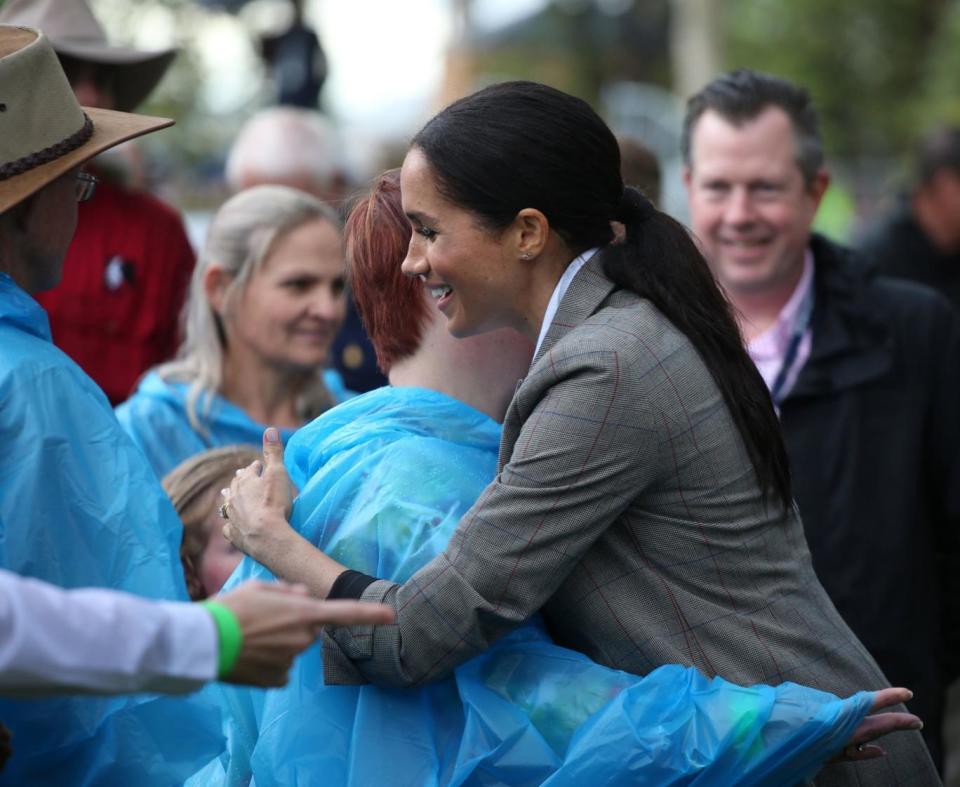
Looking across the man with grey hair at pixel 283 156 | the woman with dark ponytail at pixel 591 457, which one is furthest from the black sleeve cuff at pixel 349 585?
the man with grey hair at pixel 283 156

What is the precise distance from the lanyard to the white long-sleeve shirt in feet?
6.94

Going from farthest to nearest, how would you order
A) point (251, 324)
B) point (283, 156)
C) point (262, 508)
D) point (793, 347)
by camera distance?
point (283, 156) → point (251, 324) → point (793, 347) → point (262, 508)

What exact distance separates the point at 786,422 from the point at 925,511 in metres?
0.41

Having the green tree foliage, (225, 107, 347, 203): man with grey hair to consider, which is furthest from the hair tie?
the green tree foliage

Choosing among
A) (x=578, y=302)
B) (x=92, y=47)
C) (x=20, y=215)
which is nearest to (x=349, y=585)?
(x=578, y=302)

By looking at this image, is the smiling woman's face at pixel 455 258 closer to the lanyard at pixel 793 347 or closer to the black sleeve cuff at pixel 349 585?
the black sleeve cuff at pixel 349 585

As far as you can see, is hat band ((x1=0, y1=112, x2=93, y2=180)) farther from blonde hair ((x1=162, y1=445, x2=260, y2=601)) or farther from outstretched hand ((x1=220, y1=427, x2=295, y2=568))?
blonde hair ((x1=162, y1=445, x2=260, y2=601))

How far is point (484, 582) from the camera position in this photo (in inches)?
85.4

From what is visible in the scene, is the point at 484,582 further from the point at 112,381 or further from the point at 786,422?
the point at 112,381

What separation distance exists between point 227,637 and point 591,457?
2.02ft

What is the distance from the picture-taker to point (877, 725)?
7.55 feet

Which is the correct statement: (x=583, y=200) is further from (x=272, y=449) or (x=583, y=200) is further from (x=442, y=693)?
(x=442, y=693)

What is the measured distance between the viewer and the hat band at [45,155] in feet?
7.73

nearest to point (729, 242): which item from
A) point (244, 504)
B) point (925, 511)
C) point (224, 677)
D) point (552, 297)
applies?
point (925, 511)
